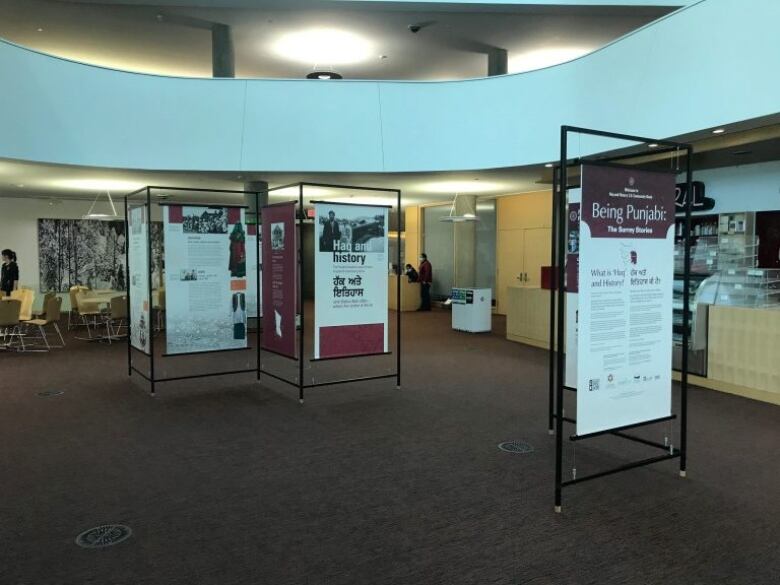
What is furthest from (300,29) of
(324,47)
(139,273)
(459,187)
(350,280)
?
(350,280)

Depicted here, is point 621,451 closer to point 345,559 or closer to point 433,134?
point 345,559

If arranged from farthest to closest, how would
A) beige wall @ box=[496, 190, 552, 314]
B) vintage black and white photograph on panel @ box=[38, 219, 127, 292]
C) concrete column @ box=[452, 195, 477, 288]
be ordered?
vintage black and white photograph on panel @ box=[38, 219, 127, 292]
concrete column @ box=[452, 195, 477, 288]
beige wall @ box=[496, 190, 552, 314]

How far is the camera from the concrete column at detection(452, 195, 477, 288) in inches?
634

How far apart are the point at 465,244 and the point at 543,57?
16.7 ft

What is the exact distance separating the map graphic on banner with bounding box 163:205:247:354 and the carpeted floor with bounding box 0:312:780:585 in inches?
33.0

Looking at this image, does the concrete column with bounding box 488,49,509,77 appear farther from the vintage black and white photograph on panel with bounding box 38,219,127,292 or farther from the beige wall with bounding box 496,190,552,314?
the vintage black and white photograph on panel with bounding box 38,219,127,292

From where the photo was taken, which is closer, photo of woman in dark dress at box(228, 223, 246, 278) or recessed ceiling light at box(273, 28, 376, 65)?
photo of woman in dark dress at box(228, 223, 246, 278)

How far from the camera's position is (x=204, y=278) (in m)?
7.30

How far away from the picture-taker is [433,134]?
34.8 feet

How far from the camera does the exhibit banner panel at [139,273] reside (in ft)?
23.5

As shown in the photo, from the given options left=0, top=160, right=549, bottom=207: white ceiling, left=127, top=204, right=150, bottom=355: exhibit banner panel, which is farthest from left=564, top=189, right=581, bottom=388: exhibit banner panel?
left=0, top=160, right=549, bottom=207: white ceiling

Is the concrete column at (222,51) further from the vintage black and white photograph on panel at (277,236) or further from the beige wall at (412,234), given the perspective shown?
the beige wall at (412,234)

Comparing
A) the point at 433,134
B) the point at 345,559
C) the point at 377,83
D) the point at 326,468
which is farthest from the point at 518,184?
the point at 345,559

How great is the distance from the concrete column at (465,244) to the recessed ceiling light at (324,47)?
4.68 meters
